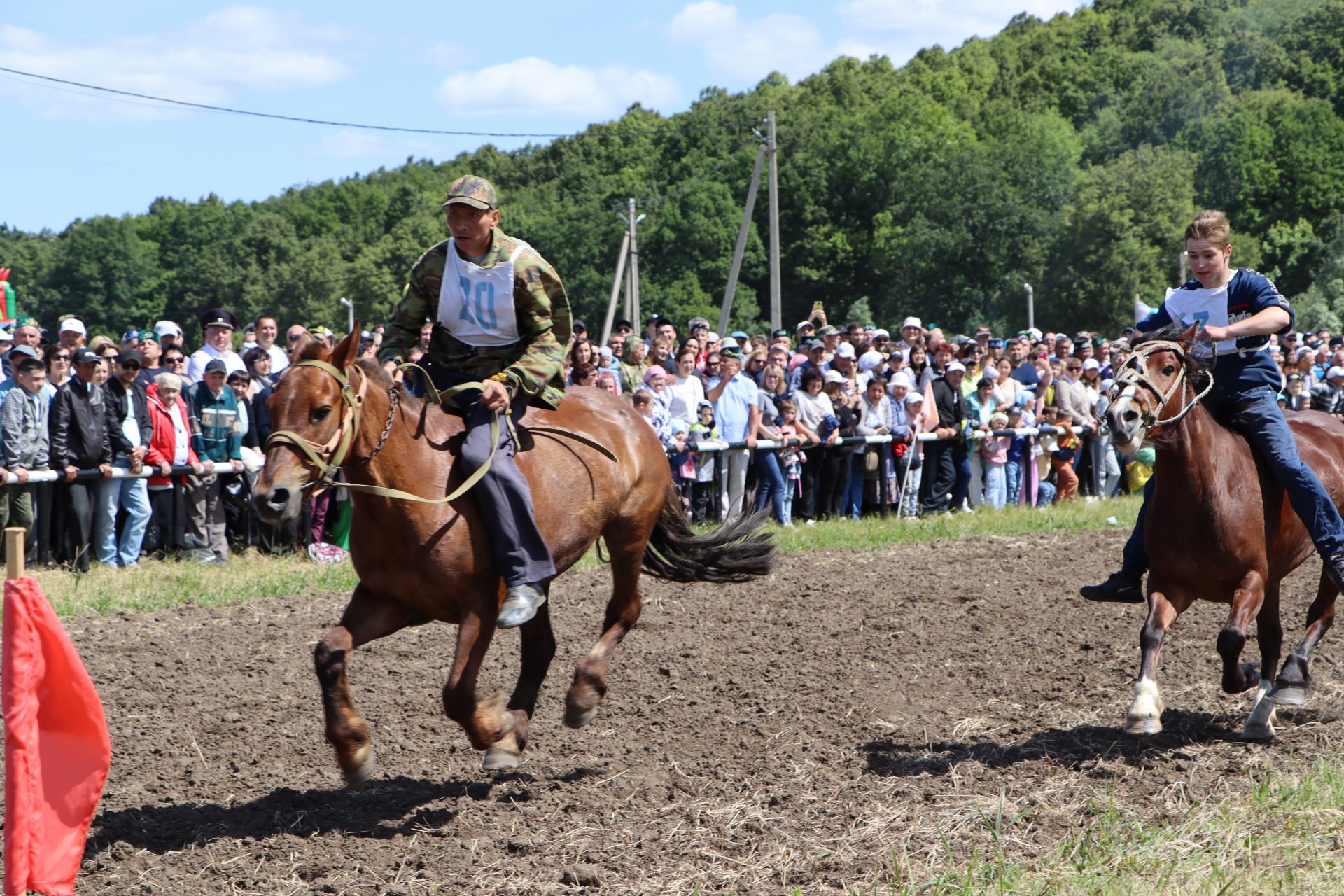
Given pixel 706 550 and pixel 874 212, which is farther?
pixel 874 212

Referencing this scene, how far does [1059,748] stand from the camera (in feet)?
20.2

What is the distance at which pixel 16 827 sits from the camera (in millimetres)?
4176

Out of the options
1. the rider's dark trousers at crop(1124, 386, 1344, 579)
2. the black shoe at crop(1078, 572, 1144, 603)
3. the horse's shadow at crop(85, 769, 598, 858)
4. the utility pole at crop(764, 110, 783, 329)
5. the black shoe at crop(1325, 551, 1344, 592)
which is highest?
the utility pole at crop(764, 110, 783, 329)

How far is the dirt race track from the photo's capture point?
15.6 ft

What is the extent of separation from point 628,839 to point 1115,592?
127 inches

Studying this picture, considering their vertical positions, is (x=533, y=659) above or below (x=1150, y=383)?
below

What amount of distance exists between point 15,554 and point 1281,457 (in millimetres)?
5484

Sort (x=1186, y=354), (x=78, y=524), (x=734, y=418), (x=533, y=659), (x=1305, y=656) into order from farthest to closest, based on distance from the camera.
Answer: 1. (x=734, y=418)
2. (x=78, y=524)
3. (x=1305, y=656)
4. (x=533, y=659)
5. (x=1186, y=354)

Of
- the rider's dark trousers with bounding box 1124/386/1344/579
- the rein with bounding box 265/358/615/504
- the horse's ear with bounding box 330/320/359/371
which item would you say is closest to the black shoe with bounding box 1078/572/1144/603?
the rider's dark trousers with bounding box 1124/386/1344/579

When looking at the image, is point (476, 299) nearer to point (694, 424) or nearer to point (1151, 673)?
point (1151, 673)

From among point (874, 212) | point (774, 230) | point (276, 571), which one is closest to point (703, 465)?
point (276, 571)

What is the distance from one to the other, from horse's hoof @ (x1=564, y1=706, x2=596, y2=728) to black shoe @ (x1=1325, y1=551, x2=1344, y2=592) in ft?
11.9

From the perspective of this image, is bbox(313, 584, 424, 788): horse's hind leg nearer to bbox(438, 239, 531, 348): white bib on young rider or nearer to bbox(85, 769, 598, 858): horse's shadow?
bbox(85, 769, 598, 858): horse's shadow

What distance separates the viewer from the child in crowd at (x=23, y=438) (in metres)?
10.1
